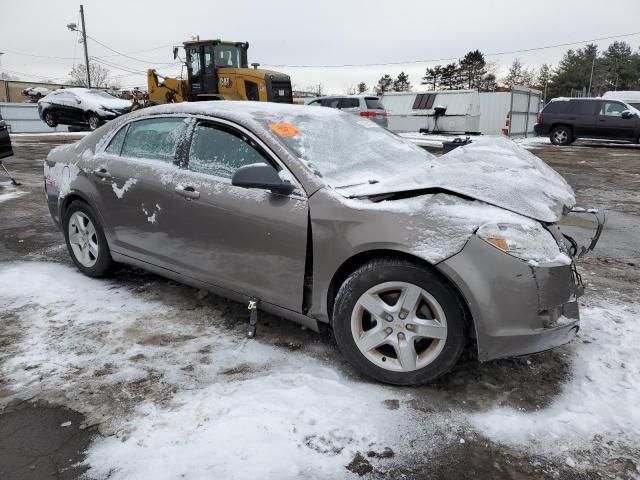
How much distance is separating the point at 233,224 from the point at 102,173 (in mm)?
1521

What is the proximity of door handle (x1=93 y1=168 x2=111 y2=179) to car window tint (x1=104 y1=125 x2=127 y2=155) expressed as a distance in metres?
0.17

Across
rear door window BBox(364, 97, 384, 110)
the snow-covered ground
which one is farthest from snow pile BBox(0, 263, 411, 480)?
rear door window BBox(364, 97, 384, 110)

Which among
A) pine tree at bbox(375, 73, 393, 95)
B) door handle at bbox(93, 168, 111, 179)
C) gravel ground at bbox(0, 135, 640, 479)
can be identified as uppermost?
pine tree at bbox(375, 73, 393, 95)

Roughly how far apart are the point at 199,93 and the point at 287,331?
14.1m

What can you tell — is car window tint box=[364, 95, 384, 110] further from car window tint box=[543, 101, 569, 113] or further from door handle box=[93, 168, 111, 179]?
door handle box=[93, 168, 111, 179]

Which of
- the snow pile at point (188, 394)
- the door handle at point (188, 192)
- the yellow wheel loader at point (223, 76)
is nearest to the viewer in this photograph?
the snow pile at point (188, 394)

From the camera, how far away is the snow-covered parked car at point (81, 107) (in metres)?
19.8

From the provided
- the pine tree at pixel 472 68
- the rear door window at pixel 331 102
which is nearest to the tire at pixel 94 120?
the rear door window at pixel 331 102

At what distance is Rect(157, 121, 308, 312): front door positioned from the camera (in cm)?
285

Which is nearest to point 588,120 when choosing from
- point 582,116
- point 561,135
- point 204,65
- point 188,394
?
point 582,116

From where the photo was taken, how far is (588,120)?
1856cm

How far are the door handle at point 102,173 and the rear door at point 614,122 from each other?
19.3 metres

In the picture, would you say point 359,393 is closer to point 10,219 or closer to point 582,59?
point 10,219

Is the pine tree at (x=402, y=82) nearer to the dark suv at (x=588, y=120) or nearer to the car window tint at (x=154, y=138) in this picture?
the dark suv at (x=588, y=120)
